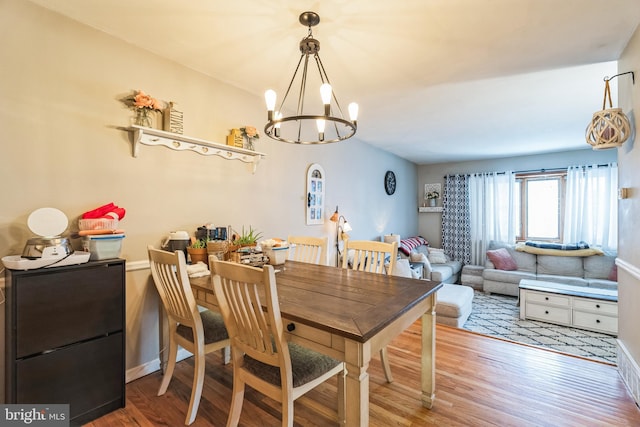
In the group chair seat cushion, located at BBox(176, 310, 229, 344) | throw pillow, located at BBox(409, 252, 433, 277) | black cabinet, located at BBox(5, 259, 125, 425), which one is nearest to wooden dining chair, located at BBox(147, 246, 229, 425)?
chair seat cushion, located at BBox(176, 310, 229, 344)

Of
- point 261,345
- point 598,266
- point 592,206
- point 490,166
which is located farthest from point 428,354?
point 490,166

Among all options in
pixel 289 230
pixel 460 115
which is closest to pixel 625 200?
pixel 460 115

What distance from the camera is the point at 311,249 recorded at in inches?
104

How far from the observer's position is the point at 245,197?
2.78 m

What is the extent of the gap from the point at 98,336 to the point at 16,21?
5.96 feet

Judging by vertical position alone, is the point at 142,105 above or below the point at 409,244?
above

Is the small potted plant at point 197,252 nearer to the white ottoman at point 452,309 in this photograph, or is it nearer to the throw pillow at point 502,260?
the white ottoman at point 452,309

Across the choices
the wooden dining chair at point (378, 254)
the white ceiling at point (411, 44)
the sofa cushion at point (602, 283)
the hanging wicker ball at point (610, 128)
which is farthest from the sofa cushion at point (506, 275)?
the wooden dining chair at point (378, 254)

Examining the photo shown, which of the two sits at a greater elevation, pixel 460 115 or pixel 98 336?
pixel 460 115

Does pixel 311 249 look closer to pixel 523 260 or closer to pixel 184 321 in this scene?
pixel 184 321

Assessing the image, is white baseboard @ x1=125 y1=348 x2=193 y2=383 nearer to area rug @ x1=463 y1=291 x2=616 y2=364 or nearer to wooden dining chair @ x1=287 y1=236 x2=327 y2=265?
wooden dining chair @ x1=287 y1=236 x2=327 y2=265

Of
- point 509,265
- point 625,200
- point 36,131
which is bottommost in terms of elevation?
point 509,265

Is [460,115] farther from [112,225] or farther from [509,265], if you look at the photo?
[112,225]

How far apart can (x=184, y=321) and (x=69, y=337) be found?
55 cm
